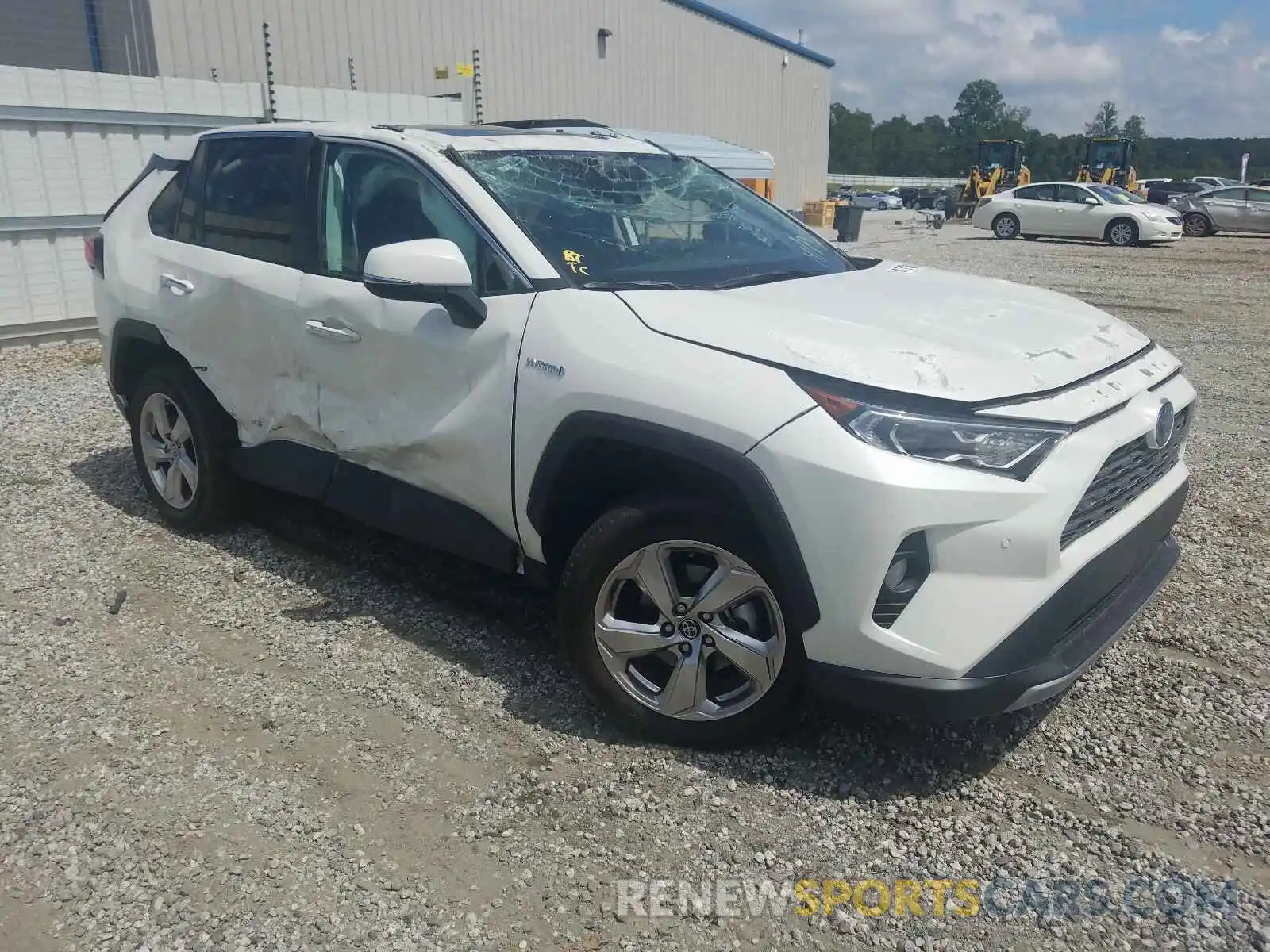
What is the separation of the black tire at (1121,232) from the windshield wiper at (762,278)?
23404 millimetres

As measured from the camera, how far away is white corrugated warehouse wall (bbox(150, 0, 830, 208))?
14758mm

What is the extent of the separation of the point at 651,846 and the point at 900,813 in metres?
0.70

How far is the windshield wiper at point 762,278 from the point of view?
3.38m

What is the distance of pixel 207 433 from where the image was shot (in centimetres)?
453

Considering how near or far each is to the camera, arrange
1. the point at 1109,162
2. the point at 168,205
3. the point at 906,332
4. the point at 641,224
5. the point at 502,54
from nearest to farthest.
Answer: the point at 906,332 < the point at 641,224 < the point at 168,205 < the point at 502,54 < the point at 1109,162

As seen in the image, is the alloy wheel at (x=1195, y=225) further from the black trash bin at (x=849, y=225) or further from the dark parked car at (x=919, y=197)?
the black trash bin at (x=849, y=225)

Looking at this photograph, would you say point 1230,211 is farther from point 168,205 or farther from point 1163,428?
point 168,205

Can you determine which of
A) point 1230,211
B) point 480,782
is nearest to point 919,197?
point 1230,211

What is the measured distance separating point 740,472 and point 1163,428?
132 cm

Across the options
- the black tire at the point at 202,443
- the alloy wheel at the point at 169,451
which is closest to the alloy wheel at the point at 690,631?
the black tire at the point at 202,443

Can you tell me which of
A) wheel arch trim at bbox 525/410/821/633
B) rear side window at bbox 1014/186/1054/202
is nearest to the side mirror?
wheel arch trim at bbox 525/410/821/633

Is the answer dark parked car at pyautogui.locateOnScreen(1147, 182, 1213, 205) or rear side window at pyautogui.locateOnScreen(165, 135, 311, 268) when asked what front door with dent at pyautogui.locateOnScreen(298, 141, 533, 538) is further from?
dark parked car at pyautogui.locateOnScreen(1147, 182, 1213, 205)

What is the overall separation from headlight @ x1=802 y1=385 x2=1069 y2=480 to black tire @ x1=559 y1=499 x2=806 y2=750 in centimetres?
44

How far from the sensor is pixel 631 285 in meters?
3.24
